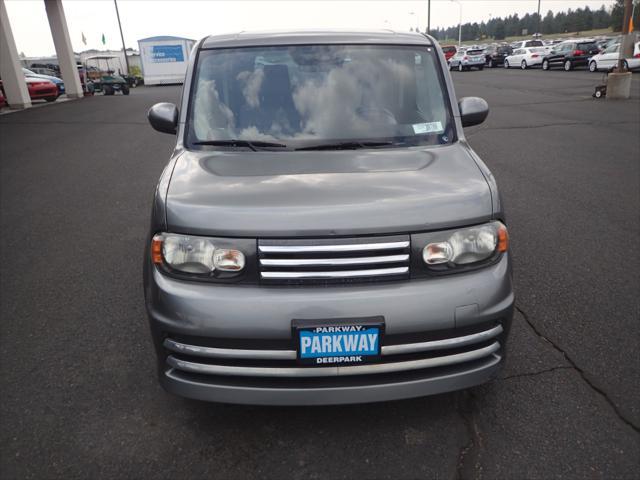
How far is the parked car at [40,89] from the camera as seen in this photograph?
Answer: 23.5 metres

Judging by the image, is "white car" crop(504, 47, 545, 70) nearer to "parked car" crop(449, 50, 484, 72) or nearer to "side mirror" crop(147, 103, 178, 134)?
"parked car" crop(449, 50, 484, 72)

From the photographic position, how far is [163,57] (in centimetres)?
4106

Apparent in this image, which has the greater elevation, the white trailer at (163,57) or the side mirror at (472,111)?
the side mirror at (472,111)

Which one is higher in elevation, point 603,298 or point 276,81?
point 276,81

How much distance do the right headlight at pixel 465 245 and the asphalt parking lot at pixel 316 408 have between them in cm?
88

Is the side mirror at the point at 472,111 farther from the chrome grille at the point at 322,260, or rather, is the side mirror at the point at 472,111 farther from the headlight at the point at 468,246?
the chrome grille at the point at 322,260

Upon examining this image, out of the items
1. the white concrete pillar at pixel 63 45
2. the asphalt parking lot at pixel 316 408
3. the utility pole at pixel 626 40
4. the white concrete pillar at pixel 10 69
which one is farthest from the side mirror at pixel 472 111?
the white concrete pillar at pixel 63 45

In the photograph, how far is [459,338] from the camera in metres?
2.39

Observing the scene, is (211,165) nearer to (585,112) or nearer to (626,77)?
(585,112)

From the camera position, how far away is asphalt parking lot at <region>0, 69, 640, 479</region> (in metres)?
2.48

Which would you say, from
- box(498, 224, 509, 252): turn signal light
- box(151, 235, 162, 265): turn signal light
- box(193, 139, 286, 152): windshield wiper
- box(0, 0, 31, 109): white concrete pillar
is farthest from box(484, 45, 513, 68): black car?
box(151, 235, 162, 265): turn signal light

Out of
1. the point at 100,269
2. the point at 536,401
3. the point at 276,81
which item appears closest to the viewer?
A: the point at 536,401

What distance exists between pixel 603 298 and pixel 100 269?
4.20 m

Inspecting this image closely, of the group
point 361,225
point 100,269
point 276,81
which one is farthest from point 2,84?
point 361,225
